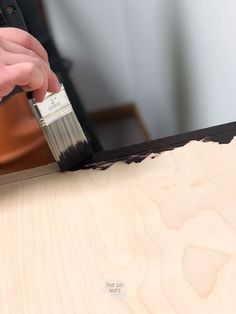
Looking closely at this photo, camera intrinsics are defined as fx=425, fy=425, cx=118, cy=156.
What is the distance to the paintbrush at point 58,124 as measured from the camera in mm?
556

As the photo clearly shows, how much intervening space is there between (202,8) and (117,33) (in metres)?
0.19

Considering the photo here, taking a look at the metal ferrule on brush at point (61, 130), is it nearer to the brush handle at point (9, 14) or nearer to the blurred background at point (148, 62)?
the brush handle at point (9, 14)

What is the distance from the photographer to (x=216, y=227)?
427 mm

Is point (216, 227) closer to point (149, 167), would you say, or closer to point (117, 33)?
point (149, 167)

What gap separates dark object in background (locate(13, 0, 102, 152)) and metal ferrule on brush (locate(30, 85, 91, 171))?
0.18 metres

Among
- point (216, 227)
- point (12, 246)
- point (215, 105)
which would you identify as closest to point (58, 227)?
point (12, 246)

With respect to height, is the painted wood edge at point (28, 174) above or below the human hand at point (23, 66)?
below

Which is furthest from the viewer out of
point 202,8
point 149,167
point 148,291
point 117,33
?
point 117,33

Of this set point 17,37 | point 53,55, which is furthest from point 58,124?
point 53,55

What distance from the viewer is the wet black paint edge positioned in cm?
56

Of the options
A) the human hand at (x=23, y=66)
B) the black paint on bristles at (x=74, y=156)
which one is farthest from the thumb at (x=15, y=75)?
the black paint on bristles at (x=74, y=156)

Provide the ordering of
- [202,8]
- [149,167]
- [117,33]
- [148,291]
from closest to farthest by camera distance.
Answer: [148,291] < [149,167] < [202,8] < [117,33]

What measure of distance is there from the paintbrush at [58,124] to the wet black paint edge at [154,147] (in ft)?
0.06

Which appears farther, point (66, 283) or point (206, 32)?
point (206, 32)
